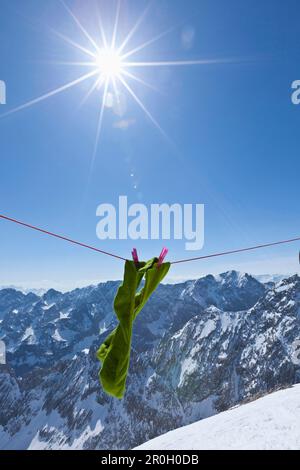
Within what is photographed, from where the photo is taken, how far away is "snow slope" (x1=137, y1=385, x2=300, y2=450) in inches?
744

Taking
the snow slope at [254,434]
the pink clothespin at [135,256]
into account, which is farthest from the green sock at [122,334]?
the snow slope at [254,434]

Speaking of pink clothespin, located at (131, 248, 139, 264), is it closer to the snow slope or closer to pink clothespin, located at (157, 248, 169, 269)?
pink clothespin, located at (157, 248, 169, 269)

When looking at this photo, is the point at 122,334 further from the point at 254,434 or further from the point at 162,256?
the point at 254,434

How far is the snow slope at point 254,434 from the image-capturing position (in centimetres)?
1889

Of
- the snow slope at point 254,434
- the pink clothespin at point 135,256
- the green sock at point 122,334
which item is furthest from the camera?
the snow slope at point 254,434

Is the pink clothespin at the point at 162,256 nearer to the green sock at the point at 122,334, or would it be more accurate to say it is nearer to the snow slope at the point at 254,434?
the green sock at the point at 122,334

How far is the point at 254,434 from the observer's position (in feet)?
71.3

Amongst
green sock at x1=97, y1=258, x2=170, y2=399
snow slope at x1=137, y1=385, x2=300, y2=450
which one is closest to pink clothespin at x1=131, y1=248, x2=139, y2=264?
green sock at x1=97, y1=258, x2=170, y2=399
